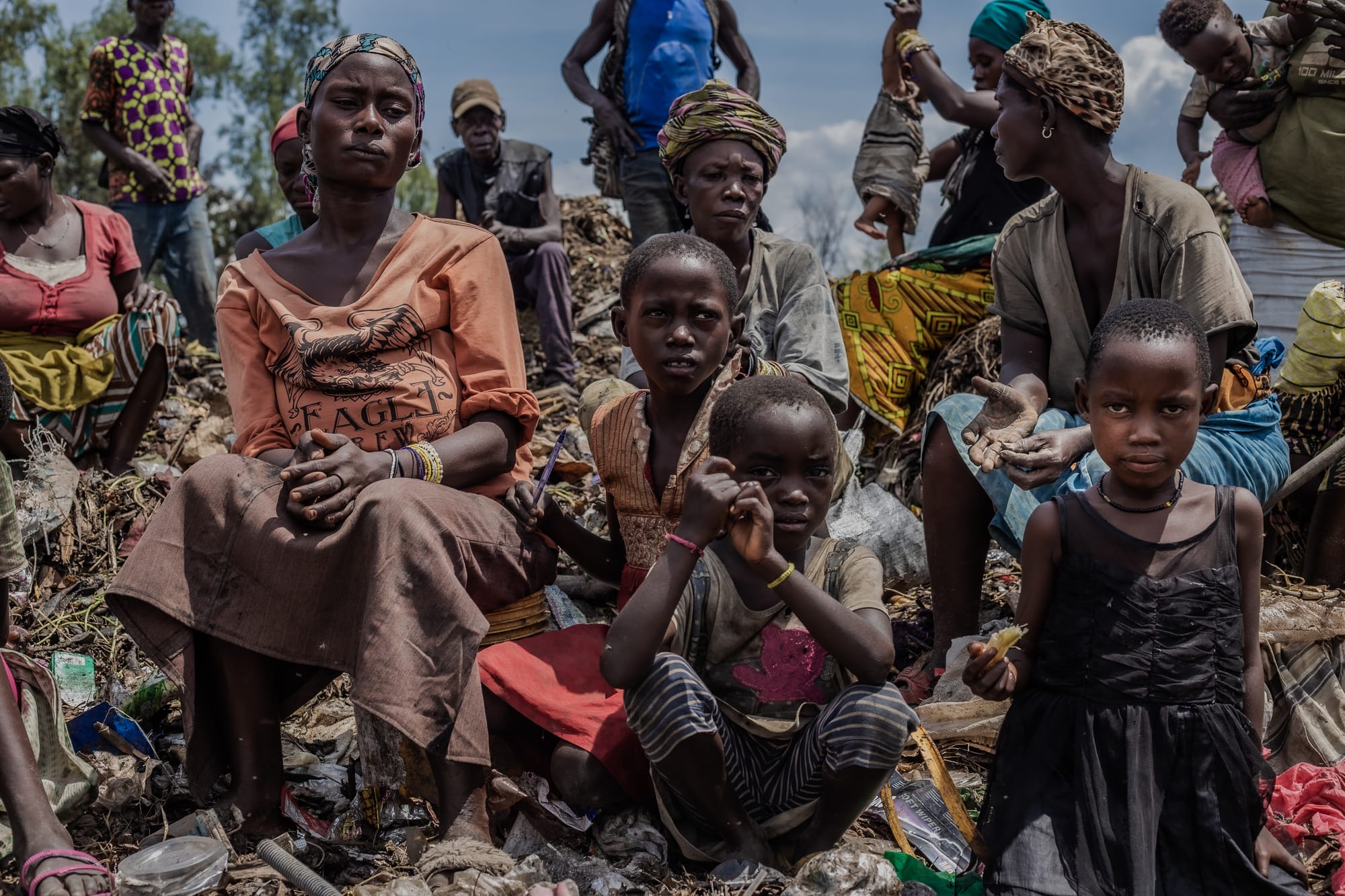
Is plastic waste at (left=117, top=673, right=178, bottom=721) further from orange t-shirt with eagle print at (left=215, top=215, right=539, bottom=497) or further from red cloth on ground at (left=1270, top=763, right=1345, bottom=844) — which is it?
red cloth on ground at (left=1270, top=763, right=1345, bottom=844)

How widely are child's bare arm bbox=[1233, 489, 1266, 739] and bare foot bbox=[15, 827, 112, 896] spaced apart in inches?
97.0

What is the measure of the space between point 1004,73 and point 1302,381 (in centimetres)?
149

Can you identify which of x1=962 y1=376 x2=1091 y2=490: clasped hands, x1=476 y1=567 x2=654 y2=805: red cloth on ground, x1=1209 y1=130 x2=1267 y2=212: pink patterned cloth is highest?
Answer: x1=1209 y1=130 x2=1267 y2=212: pink patterned cloth

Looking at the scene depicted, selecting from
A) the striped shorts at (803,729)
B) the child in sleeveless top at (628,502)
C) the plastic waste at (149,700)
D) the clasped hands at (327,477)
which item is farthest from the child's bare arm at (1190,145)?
the plastic waste at (149,700)

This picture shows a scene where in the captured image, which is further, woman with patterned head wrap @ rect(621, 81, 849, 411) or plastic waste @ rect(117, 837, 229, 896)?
woman with patterned head wrap @ rect(621, 81, 849, 411)

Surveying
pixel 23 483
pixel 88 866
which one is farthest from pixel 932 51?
pixel 88 866

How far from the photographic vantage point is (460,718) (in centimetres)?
271

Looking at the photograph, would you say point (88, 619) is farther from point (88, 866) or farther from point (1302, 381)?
point (1302, 381)

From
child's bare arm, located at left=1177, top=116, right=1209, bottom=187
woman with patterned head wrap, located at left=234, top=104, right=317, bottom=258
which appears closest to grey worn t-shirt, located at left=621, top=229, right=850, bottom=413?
woman with patterned head wrap, located at left=234, top=104, right=317, bottom=258

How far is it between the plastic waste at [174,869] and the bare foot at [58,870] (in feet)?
0.16

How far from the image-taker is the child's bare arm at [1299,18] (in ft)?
14.2

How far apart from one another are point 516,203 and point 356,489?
199 inches

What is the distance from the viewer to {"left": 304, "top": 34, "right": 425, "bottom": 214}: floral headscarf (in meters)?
3.31

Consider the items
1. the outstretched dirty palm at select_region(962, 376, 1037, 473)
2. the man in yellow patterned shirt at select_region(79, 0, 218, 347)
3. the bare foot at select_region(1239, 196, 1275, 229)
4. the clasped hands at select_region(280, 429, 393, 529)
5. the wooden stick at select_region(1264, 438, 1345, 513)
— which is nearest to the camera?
the clasped hands at select_region(280, 429, 393, 529)
